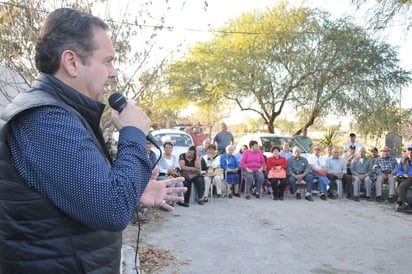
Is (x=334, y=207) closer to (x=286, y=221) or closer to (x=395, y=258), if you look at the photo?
(x=286, y=221)

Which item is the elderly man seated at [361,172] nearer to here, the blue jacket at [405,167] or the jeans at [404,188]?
the blue jacket at [405,167]

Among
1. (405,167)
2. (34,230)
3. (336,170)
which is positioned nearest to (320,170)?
(336,170)

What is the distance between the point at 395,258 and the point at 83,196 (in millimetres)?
5600

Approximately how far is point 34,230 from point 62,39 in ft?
1.95

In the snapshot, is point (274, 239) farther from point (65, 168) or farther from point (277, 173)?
point (65, 168)

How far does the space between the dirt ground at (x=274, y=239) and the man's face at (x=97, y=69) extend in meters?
3.43

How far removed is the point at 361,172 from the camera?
10.9m

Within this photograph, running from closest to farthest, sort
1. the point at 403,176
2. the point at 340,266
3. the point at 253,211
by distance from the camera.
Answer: the point at 340,266, the point at 253,211, the point at 403,176

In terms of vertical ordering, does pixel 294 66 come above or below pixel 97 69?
above

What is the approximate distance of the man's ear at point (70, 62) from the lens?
1.27 metres

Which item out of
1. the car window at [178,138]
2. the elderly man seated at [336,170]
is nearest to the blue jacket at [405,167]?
the elderly man seated at [336,170]

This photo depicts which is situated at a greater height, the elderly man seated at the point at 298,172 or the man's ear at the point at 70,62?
the man's ear at the point at 70,62

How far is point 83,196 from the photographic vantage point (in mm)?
Answer: 1104

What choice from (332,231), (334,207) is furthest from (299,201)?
(332,231)
